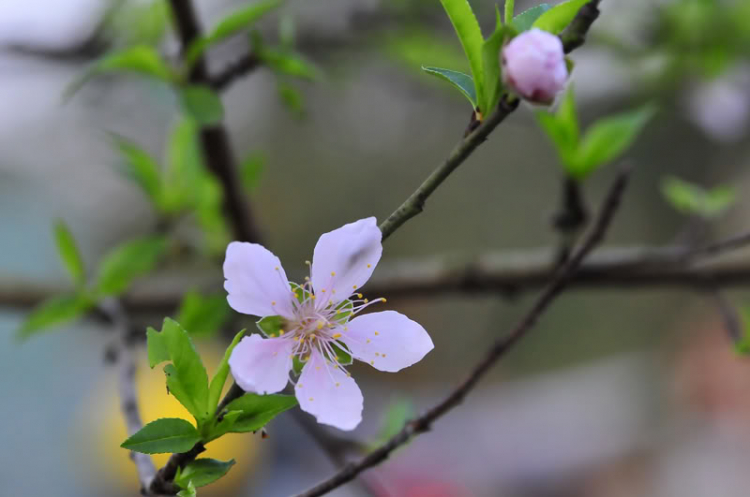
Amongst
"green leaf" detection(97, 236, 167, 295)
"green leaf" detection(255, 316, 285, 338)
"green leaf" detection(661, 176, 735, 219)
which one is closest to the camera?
"green leaf" detection(255, 316, 285, 338)

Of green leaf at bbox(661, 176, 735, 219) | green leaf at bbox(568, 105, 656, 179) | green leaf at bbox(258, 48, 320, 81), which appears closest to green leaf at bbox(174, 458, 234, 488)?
green leaf at bbox(258, 48, 320, 81)

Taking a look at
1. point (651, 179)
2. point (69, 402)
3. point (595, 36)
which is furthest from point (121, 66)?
point (651, 179)

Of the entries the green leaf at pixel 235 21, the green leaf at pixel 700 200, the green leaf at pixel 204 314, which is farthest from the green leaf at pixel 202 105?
the green leaf at pixel 700 200

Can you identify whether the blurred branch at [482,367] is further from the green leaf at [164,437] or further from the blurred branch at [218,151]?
the blurred branch at [218,151]

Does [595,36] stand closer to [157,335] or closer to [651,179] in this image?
[157,335]

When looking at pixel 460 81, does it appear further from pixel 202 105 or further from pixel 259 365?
pixel 202 105

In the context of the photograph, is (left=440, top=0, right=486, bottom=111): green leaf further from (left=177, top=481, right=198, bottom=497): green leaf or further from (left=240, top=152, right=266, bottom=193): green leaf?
(left=240, top=152, right=266, bottom=193): green leaf

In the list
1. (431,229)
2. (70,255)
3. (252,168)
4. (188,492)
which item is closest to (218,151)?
(252,168)
